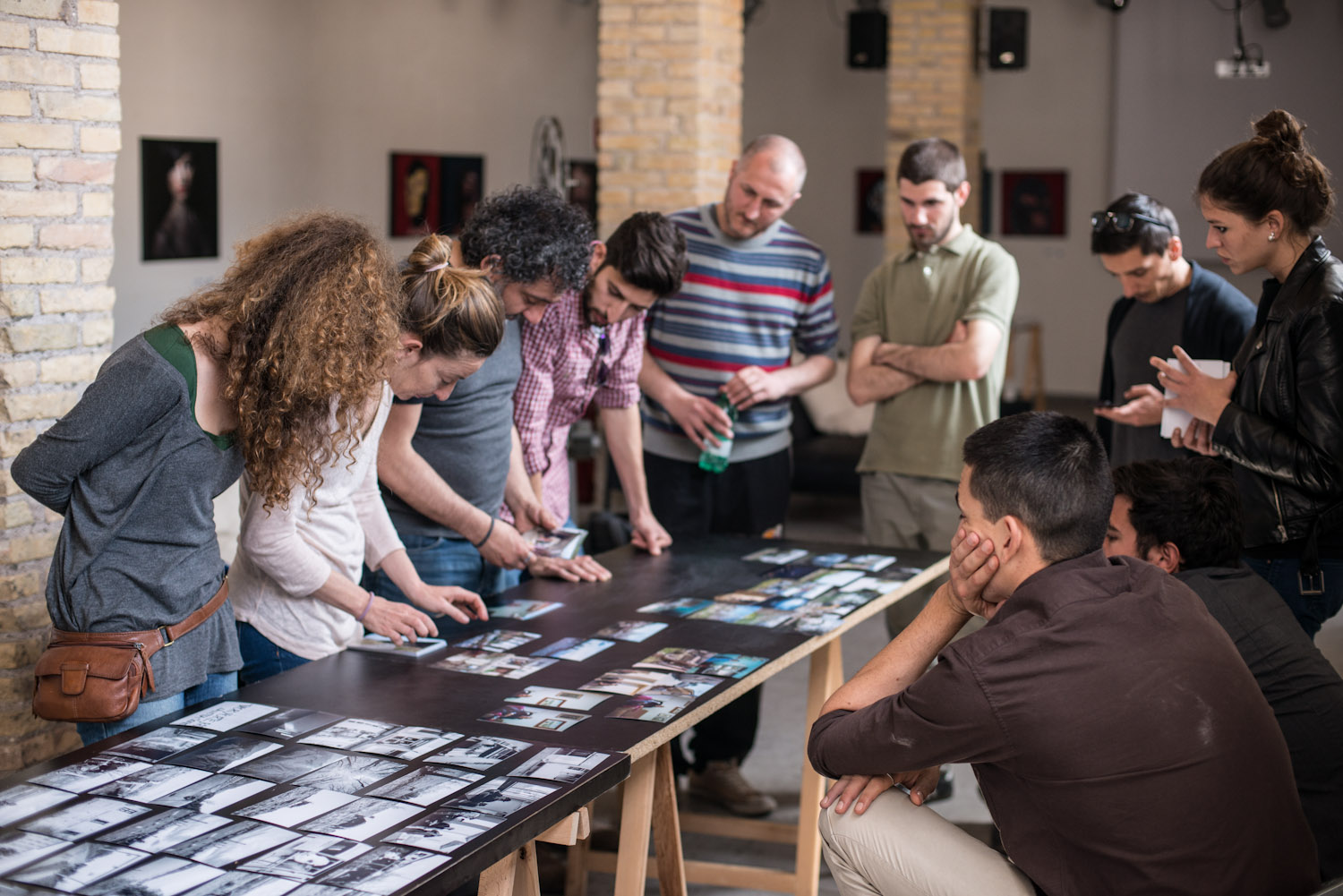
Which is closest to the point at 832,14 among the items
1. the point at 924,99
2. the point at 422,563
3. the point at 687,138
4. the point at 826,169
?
the point at 826,169

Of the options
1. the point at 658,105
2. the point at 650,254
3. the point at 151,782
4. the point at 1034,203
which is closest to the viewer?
the point at 151,782

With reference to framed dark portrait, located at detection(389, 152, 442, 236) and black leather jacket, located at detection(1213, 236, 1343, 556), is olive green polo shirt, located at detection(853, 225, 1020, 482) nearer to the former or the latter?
black leather jacket, located at detection(1213, 236, 1343, 556)

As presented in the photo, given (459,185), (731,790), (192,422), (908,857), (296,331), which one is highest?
(459,185)

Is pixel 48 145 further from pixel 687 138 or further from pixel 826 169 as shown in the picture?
pixel 826 169

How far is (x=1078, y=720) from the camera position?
6.32 ft

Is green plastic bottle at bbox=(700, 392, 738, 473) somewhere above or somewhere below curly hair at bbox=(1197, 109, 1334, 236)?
below

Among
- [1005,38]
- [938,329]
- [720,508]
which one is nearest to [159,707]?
[720,508]

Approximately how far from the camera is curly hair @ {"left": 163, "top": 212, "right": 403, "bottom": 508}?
2289 mm

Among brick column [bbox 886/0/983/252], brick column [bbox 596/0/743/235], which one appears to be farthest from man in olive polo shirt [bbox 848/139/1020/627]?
brick column [bbox 886/0/983/252]

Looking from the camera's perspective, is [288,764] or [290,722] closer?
[288,764]

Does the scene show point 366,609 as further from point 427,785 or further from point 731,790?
point 731,790

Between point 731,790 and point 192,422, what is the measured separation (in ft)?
8.06

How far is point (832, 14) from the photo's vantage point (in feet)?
49.5

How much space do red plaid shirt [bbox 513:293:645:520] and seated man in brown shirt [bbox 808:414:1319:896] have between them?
161 centimetres
